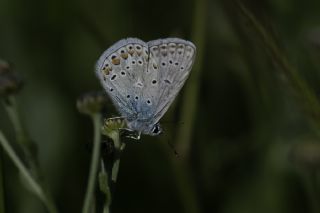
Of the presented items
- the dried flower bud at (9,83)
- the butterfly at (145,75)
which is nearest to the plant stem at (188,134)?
the butterfly at (145,75)

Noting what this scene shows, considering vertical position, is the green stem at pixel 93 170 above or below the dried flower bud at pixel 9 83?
below

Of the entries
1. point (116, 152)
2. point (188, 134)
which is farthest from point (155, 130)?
point (188, 134)

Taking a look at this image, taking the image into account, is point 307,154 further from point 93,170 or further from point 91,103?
point 93,170

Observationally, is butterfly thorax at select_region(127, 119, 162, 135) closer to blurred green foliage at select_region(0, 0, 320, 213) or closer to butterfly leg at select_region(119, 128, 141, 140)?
butterfly leg at select_region(119, 128, 141, 140)

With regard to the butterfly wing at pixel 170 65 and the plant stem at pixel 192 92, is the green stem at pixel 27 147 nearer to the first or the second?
the butterfly wing at pixel 170 65

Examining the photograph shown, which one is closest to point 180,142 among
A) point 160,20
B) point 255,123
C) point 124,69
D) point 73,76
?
point 255,123
